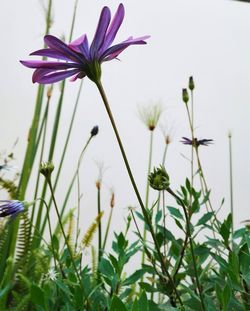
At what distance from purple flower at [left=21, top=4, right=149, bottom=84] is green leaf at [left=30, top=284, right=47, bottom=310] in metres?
0.12

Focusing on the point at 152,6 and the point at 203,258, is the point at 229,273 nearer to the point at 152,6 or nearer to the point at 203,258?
the point at 203,258

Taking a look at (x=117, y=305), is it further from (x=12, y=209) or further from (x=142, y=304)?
(x=12, y=209)

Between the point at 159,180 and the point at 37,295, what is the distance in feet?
0.35

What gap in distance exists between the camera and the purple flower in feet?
0.62

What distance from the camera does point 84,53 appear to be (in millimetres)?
198

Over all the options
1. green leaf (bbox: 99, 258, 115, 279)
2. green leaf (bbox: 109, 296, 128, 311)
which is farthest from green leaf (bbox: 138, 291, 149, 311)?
green leaf (bbox: 99, 258, 115, 279)

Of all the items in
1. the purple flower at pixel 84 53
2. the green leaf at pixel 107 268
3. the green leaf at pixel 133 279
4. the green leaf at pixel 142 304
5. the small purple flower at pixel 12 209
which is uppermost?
the purple flower at pixel 84 53

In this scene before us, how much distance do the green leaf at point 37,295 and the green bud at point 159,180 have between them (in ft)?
0.32

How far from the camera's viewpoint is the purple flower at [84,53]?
189mm

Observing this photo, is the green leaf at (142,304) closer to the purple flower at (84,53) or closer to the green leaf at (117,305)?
the green leaf at (117,305)

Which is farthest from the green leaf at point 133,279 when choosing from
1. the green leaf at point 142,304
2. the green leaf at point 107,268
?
the green leaf at point 142,304

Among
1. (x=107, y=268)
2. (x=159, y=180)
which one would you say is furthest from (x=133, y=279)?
(x=159, y=180)

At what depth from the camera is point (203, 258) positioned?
297 millimetres

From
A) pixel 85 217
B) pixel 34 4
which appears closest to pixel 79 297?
pixel 85 217
